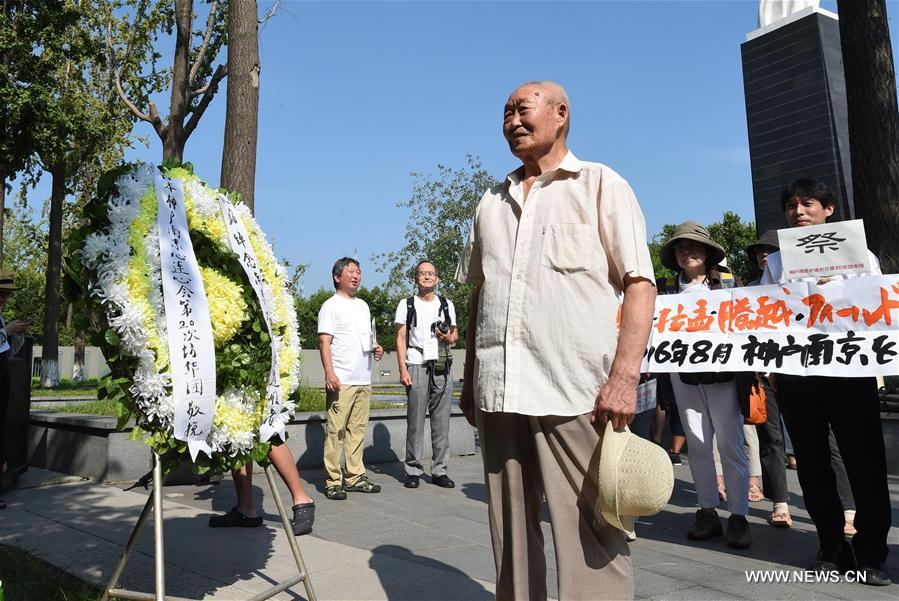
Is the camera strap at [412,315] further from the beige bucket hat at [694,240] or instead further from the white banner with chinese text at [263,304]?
the white banner with chinese text at [263,304]

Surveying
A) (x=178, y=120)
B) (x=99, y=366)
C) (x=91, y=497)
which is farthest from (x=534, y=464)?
(x=99, y=366)

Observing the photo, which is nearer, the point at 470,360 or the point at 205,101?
the point at 470,360

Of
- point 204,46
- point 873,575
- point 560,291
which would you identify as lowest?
point 873,575

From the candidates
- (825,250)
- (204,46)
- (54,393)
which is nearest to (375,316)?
(54,393)

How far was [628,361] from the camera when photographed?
249cm

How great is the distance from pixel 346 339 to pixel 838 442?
424 cm

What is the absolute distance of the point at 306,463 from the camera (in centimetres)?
802

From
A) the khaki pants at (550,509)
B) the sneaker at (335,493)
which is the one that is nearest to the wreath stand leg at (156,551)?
the khaki pants at (550,509)

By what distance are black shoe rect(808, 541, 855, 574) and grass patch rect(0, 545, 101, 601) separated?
391 centimetres

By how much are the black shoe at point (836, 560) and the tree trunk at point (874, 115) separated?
5.01m

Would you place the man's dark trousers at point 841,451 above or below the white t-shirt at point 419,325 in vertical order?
below

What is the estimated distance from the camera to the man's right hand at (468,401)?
2.98m

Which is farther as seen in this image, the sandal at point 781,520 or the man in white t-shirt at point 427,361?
the man in white t-shirt at point 427,361

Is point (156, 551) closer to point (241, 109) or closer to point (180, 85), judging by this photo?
point (241, 109)
